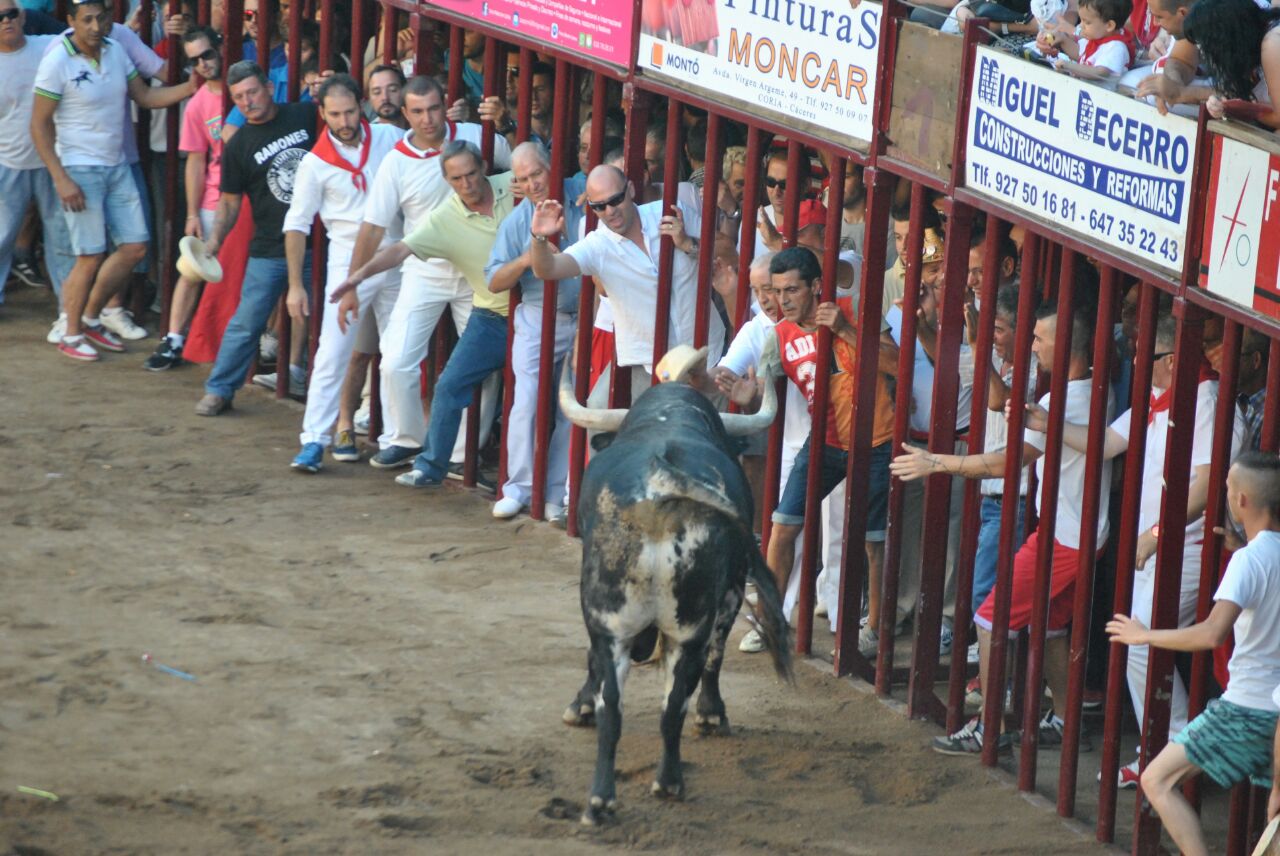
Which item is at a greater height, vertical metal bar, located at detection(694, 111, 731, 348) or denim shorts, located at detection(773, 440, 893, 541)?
vertical metal bar, located at detection(694, 111, 731, 348)

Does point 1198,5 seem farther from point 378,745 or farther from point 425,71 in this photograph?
point 425,71

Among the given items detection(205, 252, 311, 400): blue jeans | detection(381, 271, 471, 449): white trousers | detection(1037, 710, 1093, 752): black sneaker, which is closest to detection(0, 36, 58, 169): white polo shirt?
detection(205, 252, 311, 400): blue jeans

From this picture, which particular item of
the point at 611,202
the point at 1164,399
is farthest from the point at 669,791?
the point at 611,202

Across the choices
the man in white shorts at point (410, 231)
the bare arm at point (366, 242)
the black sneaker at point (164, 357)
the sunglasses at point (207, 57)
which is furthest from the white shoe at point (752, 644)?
the sunglasses at point (207, 57)

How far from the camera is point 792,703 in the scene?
874cm

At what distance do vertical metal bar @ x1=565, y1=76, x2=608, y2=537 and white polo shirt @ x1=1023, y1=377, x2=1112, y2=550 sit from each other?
300 centimetres

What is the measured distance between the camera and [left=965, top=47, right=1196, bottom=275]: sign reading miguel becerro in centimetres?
711

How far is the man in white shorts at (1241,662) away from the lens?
658 centimetres

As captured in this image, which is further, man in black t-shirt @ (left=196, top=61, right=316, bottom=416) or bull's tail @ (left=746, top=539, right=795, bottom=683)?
man in black t-shirt @ (left=196, top=61, right=316, bottom=416)

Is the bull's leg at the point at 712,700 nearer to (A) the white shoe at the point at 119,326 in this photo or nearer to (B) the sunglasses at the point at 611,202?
(B) the sunglasses at the point at 611,202

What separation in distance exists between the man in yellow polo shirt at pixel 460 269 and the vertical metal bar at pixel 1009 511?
11.6ft

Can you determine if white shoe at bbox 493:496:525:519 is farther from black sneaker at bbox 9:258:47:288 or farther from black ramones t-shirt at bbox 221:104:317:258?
black sneaker at bbox 9:258:47:288

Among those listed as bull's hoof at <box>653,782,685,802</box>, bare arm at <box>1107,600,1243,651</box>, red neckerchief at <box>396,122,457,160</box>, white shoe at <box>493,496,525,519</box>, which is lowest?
white shoe at <box>493,496,525,519</box>

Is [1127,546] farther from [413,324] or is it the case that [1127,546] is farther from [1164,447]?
[413,324]
